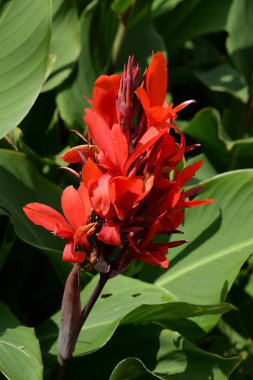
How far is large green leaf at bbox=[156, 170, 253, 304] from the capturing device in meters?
1.43

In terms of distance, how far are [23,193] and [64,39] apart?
1.84 ft

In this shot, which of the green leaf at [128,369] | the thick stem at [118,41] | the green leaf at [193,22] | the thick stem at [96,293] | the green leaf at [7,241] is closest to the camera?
the thick stem at [96,293]

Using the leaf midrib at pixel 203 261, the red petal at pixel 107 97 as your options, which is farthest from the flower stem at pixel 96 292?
the leaf midrib at pixel 203 261

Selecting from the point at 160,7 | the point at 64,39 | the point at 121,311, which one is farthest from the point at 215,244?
the point at 160,7

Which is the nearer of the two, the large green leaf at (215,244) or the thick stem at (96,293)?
the thick stem at (96,293)

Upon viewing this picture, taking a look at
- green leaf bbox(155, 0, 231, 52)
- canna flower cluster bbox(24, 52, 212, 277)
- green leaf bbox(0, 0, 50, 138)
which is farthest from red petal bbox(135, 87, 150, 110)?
green leaf bbox(155, 0, 231, 52)

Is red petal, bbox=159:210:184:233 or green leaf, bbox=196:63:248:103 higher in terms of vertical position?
red petal, bbox=159:210:184:233

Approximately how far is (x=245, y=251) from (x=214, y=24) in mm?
1072

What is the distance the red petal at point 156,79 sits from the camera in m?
0.96

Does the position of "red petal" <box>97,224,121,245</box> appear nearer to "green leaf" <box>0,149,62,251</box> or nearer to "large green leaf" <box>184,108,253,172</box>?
"green leaf" <box>0,149,62,251</box>

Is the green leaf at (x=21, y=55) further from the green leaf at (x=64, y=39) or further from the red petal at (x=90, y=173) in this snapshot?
the red petal at (x=90, y=173)

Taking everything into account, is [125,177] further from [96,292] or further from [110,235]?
[96,292]

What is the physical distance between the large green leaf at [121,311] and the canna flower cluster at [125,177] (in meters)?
0.26

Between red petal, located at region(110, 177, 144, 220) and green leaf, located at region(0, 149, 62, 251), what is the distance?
46cm
